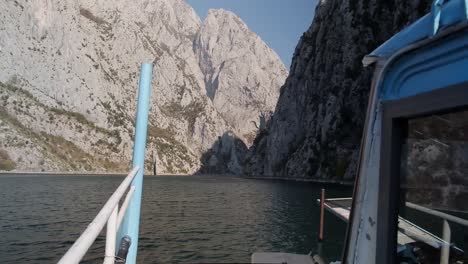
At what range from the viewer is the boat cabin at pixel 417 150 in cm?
252

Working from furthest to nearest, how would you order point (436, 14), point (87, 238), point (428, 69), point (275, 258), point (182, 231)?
point (182, 231) → point (275, 258) → point (428, 69) → point (436, 14) → point (87, 238)

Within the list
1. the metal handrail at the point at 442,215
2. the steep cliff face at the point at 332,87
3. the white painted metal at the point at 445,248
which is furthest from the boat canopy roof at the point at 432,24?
the steep cliff face at the point at 332,87

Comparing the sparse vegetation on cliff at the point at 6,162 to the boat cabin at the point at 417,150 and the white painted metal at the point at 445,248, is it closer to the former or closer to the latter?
the boat cabin at the point at 417,150

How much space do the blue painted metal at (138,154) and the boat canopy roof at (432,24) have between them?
2.55m

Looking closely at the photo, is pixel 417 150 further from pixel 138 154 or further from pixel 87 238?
pixel 138 154

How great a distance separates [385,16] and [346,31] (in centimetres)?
1227

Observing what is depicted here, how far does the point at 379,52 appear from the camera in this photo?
9.96 feet

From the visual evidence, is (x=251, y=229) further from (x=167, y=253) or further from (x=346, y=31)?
(x=346, y=31)

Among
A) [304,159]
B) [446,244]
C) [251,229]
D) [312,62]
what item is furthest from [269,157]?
[446,244]

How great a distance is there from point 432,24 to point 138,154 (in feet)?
10.8

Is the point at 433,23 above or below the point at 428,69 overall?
above

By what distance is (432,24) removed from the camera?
2.58 metres

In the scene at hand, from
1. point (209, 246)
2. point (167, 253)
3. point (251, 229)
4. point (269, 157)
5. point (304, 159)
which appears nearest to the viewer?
point (167, 253)

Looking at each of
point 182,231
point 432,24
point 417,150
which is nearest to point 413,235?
point 417,150
